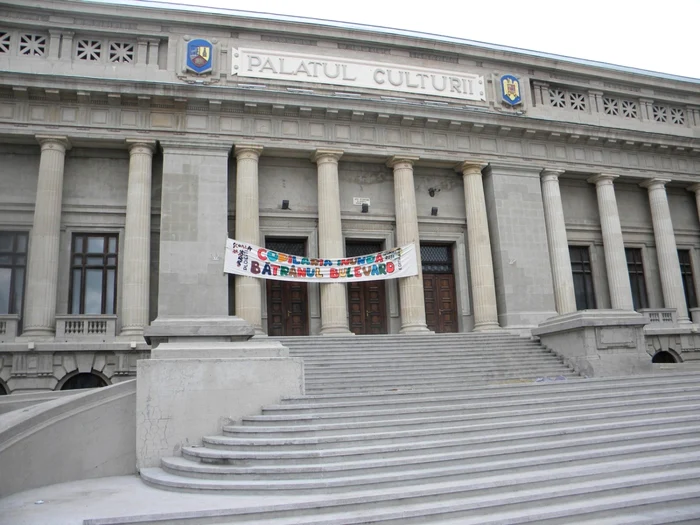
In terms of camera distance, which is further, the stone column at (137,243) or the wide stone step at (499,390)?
the stone column at (137,243)

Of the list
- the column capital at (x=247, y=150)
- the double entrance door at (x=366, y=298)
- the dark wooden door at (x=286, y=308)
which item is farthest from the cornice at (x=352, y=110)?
the dark wooden door at (x=286, y=308)

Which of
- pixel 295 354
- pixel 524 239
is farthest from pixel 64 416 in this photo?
pixel 524 239

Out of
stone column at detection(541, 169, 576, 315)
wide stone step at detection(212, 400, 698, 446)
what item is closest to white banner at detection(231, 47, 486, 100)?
stone column at detection(541, 169, 576, 315)

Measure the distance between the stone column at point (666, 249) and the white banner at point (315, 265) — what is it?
12.1 m

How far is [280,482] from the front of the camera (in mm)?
8016

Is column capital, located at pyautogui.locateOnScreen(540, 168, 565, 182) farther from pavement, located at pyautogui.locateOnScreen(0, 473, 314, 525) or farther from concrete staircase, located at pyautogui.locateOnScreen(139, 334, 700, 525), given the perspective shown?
pavement, located at pyautogui.locateOnScreen(0, 473, 314, 525)

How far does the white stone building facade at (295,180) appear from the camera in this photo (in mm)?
20047

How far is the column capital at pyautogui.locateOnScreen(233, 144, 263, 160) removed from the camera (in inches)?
851

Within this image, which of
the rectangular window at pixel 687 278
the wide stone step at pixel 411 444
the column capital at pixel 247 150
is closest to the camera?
the wide stone step at pixel 411 444

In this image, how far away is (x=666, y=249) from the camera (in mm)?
26281

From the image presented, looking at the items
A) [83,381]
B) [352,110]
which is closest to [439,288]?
[352,110]

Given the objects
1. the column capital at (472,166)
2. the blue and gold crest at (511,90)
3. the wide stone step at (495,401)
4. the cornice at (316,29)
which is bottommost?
the wide stone step at (495,401)

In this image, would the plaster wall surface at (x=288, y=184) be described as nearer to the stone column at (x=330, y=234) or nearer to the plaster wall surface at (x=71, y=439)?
the stone column at (x=330, y=234)

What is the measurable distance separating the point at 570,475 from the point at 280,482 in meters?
4.05
